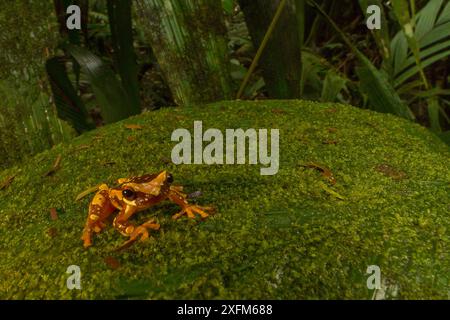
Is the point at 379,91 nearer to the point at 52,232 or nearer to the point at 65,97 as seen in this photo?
the point at 65,97

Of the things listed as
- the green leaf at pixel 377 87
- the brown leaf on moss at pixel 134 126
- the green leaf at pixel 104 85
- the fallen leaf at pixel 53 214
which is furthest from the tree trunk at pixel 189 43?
the fallen leaf at pixel 53 214

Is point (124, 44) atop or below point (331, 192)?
atop

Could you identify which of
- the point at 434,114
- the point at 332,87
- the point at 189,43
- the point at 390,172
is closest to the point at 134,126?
the point at 189,43

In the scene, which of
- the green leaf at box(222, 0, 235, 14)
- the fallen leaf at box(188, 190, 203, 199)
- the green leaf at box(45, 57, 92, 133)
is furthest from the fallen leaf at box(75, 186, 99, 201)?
the green leaf at box(222, 0, 235, 14)

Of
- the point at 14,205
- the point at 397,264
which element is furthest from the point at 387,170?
the point at 14,205

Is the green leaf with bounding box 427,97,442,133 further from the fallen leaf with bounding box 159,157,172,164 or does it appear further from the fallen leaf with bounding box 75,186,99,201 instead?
the fallen leaf with bounding box 75,186,99,201

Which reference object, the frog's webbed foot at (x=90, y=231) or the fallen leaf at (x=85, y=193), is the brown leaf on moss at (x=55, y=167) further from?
the frog's webbed foot at (x=90, y=231)
